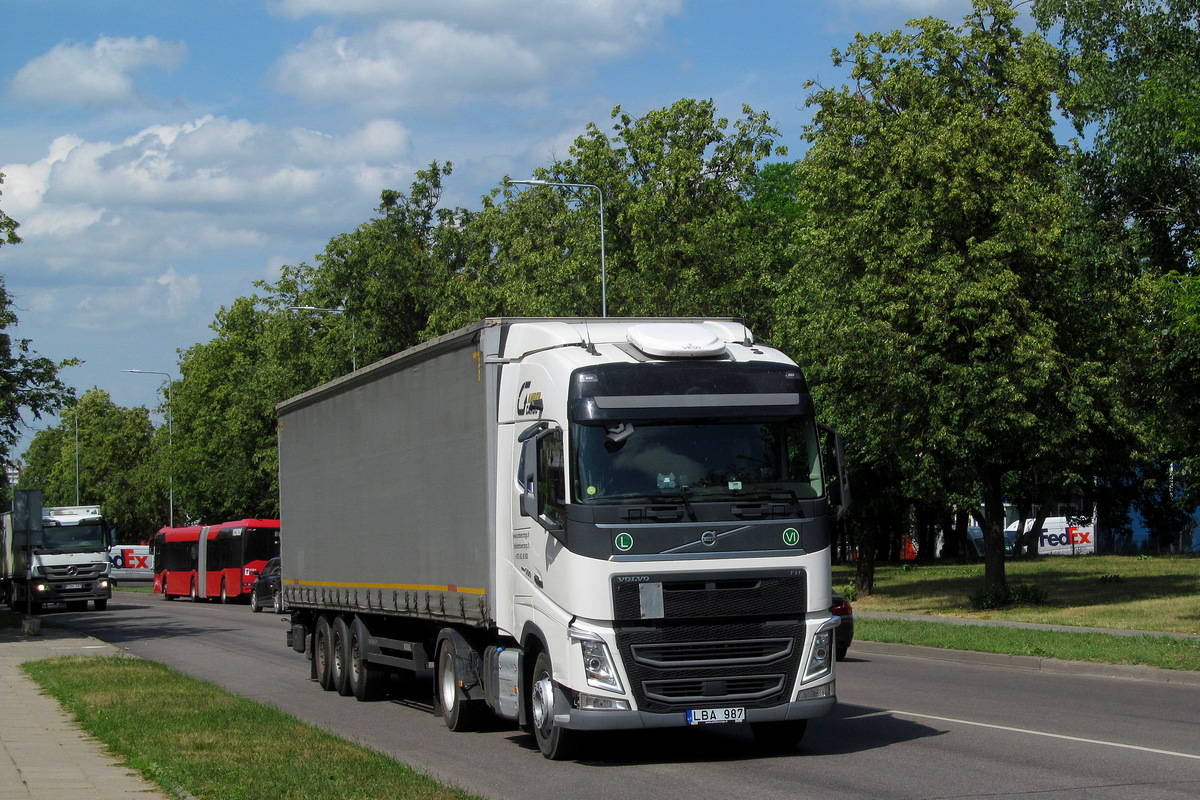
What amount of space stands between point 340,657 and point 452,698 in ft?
14.2

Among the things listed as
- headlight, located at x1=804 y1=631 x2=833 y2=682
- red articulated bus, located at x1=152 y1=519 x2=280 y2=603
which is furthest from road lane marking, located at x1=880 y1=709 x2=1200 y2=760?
red articulated bus, located at x1=152 y1=519 x2=280 y2=603

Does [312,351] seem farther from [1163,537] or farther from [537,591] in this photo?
[537,591]

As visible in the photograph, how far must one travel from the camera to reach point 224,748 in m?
11.0

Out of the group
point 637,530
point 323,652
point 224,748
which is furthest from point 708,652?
point 323,652

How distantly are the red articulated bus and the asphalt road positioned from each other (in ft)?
97.9

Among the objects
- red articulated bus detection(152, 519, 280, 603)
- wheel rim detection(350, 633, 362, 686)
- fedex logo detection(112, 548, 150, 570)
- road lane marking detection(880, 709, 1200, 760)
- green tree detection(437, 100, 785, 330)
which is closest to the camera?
road lane marking detection(880, 709, 1200, 760)

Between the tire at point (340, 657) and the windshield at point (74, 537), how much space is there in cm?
3096

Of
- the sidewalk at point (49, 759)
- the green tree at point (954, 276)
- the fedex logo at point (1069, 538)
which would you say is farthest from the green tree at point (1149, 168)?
the fedex logo at point (1069, 538)

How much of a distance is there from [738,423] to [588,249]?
3108 centimetres

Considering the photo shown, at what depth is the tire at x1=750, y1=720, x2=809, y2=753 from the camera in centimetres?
1095

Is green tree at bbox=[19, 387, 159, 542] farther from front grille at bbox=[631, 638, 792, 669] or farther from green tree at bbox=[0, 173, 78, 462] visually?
front grille at bbox=[631, 638, 792, 669]

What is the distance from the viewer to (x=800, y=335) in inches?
1177

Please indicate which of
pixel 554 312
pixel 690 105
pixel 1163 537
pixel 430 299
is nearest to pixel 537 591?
pixel 554 312

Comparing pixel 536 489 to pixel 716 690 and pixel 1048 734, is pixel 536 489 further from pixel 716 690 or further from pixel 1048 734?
pixel 1048 734
